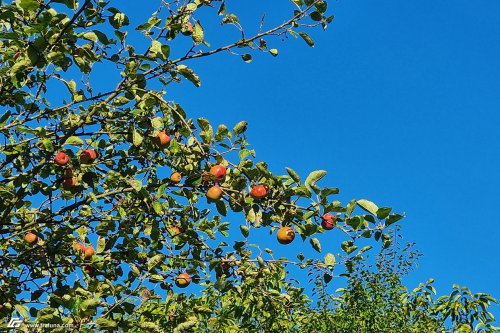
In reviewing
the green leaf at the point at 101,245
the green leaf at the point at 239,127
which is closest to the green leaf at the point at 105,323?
the green leaf at the point at 101,245

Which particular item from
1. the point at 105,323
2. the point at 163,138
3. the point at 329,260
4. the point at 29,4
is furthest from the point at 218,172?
the point at 29,4

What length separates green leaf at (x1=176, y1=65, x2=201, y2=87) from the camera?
216 inches

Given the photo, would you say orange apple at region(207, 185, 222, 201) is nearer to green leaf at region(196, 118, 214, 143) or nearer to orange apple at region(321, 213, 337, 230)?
green leaf at region(196, 118, 214, 143)

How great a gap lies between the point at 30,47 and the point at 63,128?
0.93 meters

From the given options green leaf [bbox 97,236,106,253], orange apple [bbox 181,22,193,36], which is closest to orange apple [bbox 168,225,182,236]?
green leaf [bbox 97,236,106,253]

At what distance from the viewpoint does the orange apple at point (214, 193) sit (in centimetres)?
510

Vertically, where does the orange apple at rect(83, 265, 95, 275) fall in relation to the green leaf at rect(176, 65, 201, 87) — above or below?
below

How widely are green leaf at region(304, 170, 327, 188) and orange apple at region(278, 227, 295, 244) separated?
580mm

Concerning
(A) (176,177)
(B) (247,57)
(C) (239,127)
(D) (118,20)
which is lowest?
(A) (176,177)

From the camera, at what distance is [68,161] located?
5609mm

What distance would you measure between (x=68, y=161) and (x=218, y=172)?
55.6 inches

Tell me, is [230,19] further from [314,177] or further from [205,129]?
[314,177]

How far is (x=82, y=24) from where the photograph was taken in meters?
5.58

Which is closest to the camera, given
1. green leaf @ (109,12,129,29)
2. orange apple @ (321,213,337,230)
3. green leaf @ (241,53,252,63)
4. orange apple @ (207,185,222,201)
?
orange apple @ (321,213,337,230)
